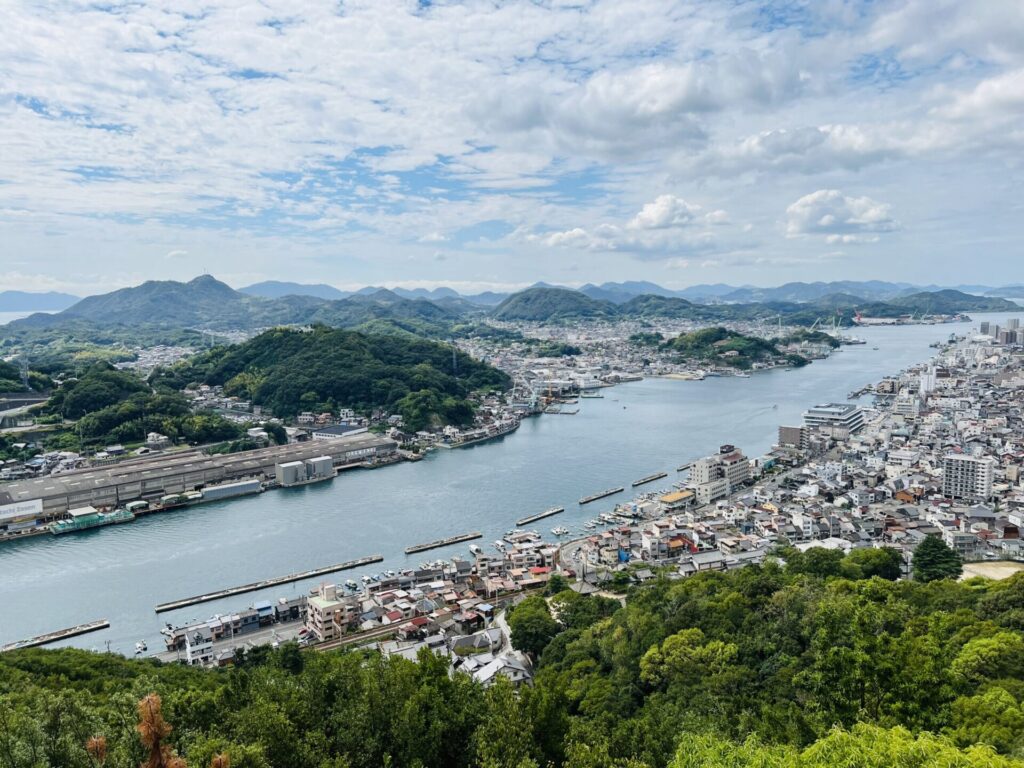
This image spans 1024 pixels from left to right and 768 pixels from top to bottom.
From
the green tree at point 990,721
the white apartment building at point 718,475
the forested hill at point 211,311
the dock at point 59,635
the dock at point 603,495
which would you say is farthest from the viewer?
the forested hill at point 211,311

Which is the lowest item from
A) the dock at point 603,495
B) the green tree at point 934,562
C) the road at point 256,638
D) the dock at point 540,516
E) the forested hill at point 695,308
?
the road at point 256,638

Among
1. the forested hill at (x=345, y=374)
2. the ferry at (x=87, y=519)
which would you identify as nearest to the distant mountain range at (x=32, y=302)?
the forested hill at (x=345, y=374)

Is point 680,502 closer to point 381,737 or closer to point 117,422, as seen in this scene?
point 381,737

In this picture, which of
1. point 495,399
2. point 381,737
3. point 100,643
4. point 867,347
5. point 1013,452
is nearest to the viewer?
point 381,737

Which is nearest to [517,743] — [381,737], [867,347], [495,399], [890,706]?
[381,737]

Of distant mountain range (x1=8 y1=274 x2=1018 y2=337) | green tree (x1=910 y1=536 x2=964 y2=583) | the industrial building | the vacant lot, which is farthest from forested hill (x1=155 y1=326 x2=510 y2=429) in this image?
distant mountain range (x1=8 y1=274 x2=1018 y2=337)

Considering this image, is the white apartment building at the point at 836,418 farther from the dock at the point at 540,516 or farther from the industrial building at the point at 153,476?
the industrial building at the point at 153,476

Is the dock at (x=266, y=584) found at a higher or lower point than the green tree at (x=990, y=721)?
lower
